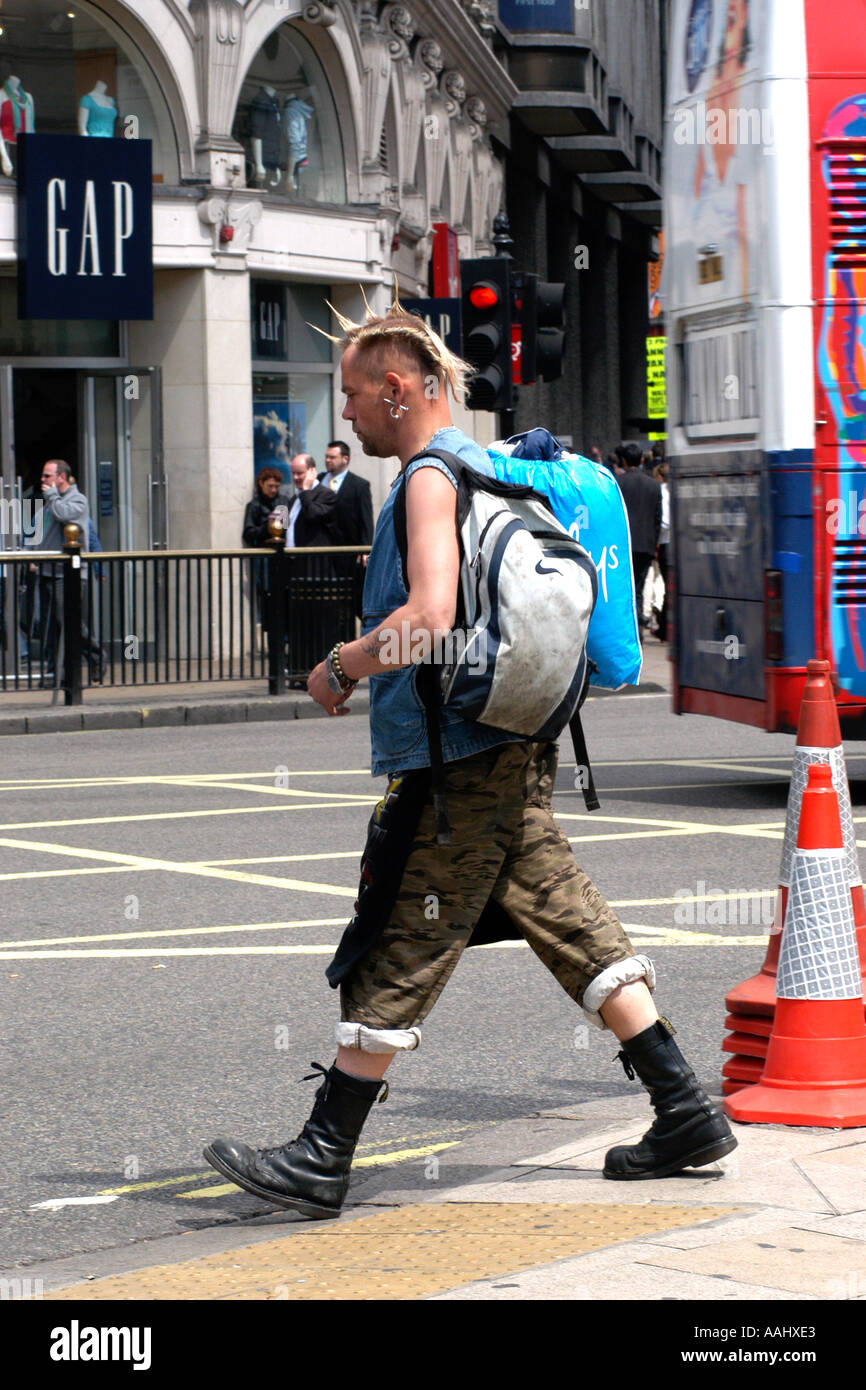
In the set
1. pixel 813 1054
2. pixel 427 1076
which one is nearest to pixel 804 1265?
pixel 813 1054

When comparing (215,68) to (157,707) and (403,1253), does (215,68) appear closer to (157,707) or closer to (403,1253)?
(157,707)

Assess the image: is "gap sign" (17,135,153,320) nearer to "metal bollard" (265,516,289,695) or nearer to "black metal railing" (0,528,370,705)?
"black metal railing" (0,528,370,705)

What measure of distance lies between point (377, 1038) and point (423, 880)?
0.33 metres

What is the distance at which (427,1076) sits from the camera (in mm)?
5645

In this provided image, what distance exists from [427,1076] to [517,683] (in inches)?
73.1

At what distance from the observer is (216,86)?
68.6 feet

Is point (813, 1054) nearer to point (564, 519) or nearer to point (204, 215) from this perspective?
point (564, 519)

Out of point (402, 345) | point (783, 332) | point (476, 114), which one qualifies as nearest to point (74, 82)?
point (783, 332)

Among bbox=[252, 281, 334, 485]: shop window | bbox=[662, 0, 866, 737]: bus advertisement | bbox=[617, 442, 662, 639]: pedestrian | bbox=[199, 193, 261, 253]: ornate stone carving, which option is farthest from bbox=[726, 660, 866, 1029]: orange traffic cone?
bbox=[252, 281, 334, 485]: shop window

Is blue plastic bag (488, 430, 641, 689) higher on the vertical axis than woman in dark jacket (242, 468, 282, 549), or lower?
lower

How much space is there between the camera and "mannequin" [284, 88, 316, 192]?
22781 mm

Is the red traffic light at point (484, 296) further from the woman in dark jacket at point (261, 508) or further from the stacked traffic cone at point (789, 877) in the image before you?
the stacked traffic cone at point (789, 877)

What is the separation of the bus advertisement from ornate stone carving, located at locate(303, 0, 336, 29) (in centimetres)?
1263

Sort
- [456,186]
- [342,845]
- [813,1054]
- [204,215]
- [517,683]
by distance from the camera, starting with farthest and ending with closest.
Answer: [456,186] → [204,215] → [342,845] → [813,1054] → [517,683]
